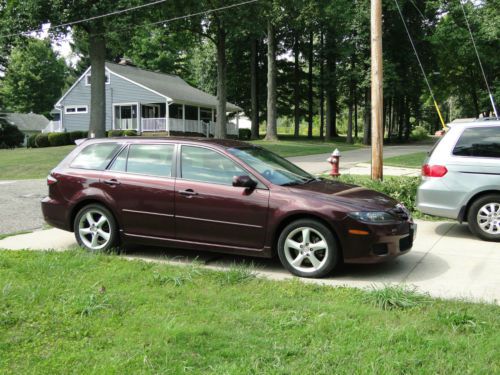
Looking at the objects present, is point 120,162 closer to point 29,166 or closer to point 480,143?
point 480,143

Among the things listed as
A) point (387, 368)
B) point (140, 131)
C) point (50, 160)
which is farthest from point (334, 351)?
point (140, 131)

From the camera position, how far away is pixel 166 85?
141 feet

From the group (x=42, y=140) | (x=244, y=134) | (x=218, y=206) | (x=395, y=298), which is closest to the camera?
(x=395, y=298)

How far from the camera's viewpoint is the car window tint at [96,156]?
6.78 meters

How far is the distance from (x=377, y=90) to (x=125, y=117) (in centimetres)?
3331

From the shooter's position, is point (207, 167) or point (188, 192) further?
point (207, 167)

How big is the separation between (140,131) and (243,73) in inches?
666

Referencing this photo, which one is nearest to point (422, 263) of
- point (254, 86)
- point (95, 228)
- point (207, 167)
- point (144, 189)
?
point (207, 167)

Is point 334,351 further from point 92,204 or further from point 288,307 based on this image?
point 92,204

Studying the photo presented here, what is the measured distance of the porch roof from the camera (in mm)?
39159

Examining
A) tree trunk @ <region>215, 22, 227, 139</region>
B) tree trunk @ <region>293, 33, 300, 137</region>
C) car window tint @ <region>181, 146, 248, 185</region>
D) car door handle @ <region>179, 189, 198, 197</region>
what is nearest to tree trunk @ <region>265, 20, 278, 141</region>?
tree trunk @ <region>215, 22, 227, 139</region>

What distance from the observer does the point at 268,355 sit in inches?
132

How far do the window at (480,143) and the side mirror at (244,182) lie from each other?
3.62 metres

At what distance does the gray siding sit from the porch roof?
541mm
